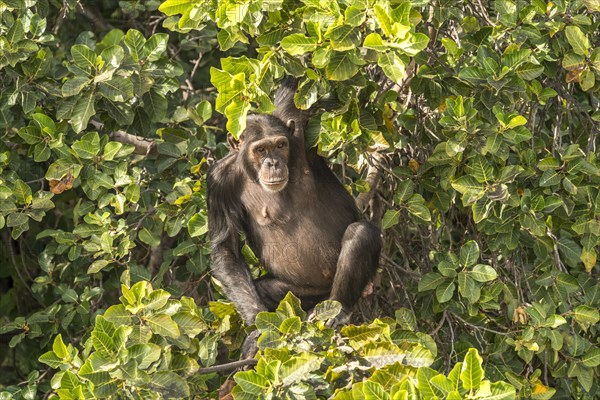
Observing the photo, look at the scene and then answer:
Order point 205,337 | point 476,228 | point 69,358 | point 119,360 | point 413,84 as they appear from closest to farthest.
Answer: point 119,360 < point 69,358 < point 205,337 < point 413,84 < point 476,228

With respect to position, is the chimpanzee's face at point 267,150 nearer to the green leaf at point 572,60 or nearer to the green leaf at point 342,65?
the green leaf at point 342,65

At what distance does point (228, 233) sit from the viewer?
7453 mm

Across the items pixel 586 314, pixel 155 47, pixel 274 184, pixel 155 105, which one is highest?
pixel 155 47

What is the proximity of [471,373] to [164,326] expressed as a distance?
1683 mm

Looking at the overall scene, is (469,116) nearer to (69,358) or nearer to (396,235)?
(396,235)

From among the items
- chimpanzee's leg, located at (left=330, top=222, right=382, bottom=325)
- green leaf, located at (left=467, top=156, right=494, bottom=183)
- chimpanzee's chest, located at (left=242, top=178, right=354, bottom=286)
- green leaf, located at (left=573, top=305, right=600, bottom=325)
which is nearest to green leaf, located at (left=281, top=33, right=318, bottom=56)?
green leaf, located at (left=467, top=156, right=494, bottom=183)

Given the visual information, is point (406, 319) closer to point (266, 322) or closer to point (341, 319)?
point (341, 319)

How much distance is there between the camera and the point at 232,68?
6.14 m

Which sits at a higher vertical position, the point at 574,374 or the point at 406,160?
the point at 406,160

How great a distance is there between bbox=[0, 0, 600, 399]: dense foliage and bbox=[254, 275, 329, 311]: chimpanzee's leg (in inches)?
11.6

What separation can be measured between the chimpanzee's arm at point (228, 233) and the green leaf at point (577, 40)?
2175mm

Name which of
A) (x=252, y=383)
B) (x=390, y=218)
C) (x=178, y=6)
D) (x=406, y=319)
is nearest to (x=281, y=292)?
(x=390, y=218)

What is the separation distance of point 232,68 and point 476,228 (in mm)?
2089

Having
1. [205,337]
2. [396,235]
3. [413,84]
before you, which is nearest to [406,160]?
[396,235]
